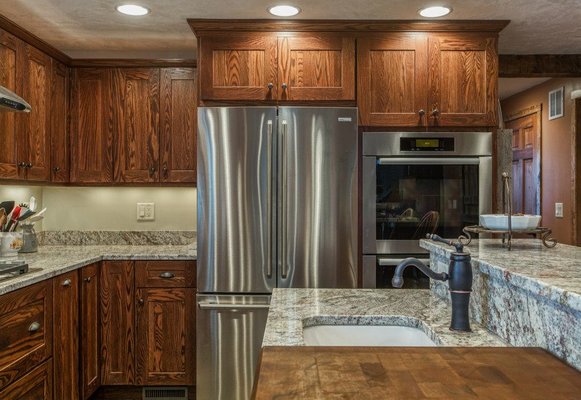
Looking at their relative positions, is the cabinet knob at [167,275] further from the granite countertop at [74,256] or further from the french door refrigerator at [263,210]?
the french door refrigerator at [263,210]

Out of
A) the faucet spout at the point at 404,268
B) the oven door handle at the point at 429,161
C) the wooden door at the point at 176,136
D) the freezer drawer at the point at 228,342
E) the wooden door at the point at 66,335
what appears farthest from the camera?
the wooden door at the point at 176,136

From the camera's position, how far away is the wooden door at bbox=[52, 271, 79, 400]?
248 centimetres

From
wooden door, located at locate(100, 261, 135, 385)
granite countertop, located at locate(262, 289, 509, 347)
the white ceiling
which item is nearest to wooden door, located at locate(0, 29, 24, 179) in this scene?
the white ceiling

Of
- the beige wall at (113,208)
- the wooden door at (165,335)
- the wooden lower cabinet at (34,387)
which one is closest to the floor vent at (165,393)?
the wooden door at (165,335)

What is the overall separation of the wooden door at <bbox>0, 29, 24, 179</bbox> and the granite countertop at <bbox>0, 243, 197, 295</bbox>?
20.0 inches

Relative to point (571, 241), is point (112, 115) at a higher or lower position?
higher

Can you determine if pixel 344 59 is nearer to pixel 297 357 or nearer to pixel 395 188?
pixel 395 188

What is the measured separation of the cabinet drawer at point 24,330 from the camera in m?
2.02

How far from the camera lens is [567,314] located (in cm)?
102

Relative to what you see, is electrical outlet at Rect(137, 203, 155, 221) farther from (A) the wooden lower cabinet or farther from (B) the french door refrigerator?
(A) the wooden lower cabinet

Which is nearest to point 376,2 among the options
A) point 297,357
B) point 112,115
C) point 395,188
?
point 395,188

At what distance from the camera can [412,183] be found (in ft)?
9.57

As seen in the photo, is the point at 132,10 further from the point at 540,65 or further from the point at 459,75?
the point at 540,65

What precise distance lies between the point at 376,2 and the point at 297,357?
2.08m
